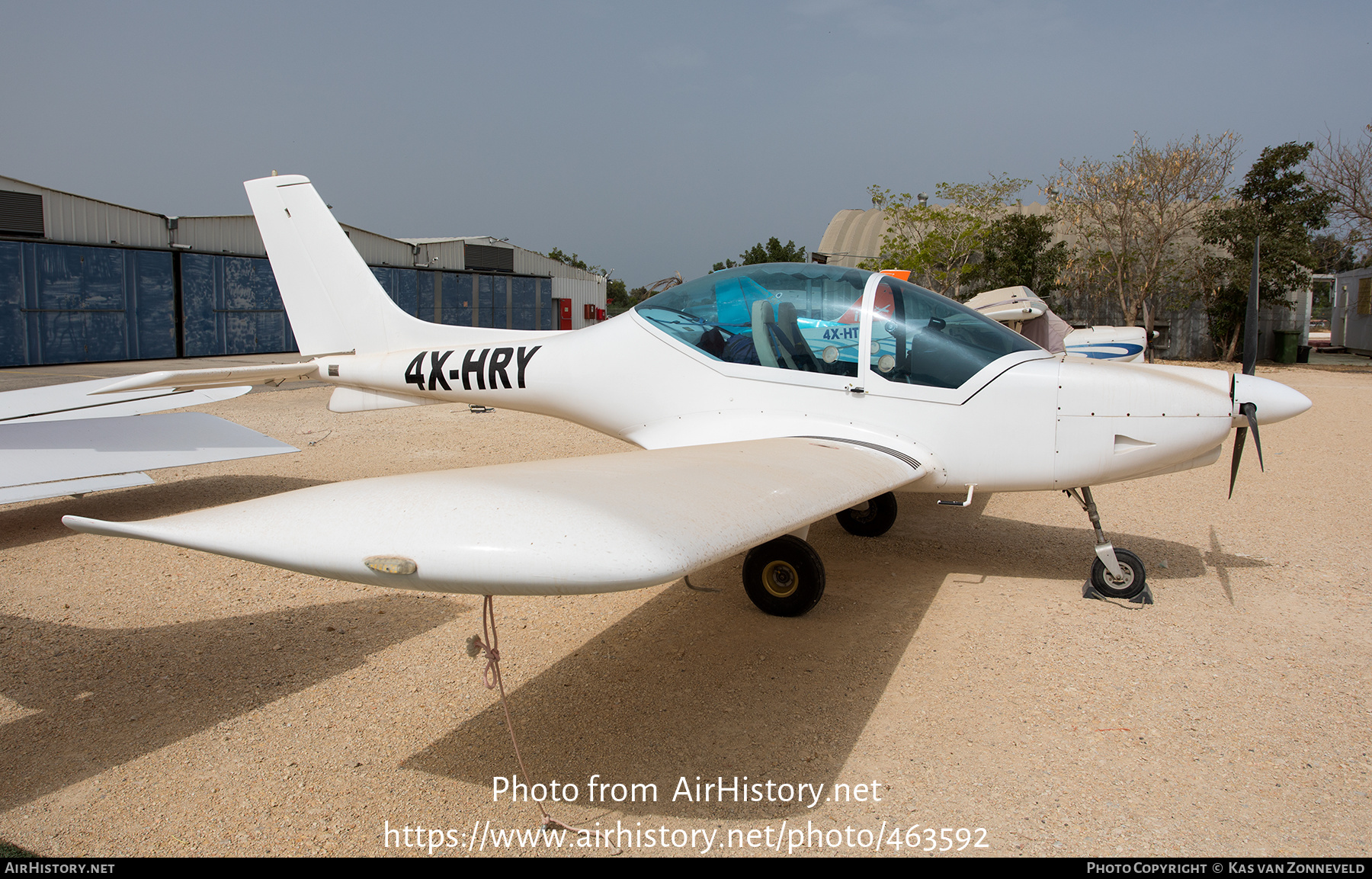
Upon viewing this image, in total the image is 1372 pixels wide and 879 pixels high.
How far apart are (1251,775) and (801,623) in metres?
2.04

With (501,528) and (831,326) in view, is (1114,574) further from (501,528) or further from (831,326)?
(501,528)

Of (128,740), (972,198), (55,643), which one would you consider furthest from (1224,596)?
(972,198)

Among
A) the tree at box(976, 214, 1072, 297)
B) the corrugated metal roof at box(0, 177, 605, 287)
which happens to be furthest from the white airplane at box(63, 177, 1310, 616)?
the tree at box(976, 214, 1072, 297)

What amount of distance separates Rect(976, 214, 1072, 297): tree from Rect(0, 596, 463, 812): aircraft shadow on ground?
28426 mm

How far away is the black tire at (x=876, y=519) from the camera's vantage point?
5.86 metres

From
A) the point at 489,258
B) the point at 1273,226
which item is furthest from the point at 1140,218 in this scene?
the point at 489,258

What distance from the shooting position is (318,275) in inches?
253

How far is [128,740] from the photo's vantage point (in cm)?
301

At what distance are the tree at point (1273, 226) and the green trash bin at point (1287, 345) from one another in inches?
47.8

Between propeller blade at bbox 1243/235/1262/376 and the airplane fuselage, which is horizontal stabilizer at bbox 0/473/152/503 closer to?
the airplane fuselage

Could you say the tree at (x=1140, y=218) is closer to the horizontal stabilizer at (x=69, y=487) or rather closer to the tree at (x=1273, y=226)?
the tree at (x=1273, y=226)

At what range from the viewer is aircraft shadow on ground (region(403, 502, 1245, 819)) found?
9.30ft

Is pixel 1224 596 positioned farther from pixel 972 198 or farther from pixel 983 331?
pixel 972 198

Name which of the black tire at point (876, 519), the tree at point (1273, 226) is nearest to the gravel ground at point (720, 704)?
the black tire at point (876, 519)
